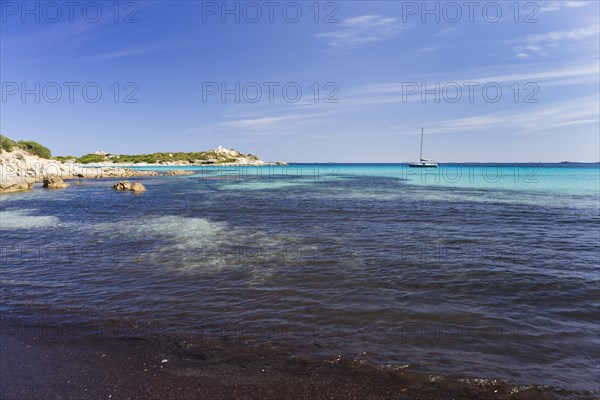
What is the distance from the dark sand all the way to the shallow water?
0.54 meters

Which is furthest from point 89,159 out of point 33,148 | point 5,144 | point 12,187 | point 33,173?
point 12,187

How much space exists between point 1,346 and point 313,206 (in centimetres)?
2955

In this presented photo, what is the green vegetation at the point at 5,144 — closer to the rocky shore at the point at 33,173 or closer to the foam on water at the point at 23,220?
the rocky shore at the point at 33,173

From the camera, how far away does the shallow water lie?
8.14 metres

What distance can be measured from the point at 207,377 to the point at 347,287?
6348 millimetres

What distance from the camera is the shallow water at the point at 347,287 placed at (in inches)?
320

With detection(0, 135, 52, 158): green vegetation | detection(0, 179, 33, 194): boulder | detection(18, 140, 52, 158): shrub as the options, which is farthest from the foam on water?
detection(18, 140, 52, 158): shrub

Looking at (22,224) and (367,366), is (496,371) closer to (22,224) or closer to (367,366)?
(367,366)

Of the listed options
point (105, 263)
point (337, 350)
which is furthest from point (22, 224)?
point (337, 350)

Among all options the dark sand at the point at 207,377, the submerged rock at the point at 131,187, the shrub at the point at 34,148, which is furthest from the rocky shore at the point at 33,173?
the dark sand at the point at 207,377

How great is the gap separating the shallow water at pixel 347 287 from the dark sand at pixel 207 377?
1.77 feet

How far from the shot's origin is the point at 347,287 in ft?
39.1

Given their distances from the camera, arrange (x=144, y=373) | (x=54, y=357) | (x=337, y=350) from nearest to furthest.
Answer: (x=144, y=373), (x=54, y=357), (x=337, y=350)

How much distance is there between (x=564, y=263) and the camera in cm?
1521
